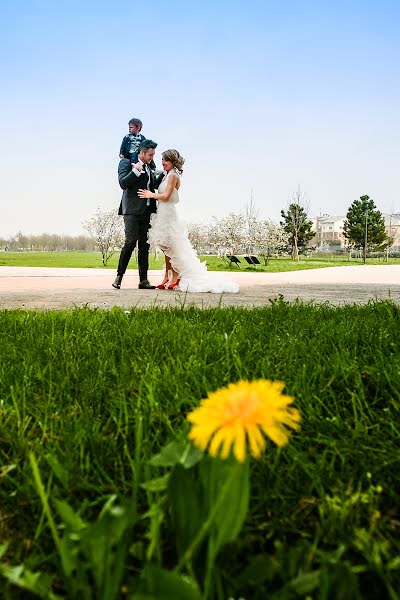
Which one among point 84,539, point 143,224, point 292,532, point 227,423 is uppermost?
point 143,224

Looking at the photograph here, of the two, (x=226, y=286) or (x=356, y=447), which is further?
(x=226, y=286)

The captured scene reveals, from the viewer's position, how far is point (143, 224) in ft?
29.5

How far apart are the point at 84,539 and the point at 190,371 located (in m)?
1.17

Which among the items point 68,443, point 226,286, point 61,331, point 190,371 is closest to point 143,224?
point 226,286

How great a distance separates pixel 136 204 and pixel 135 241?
1.98ft

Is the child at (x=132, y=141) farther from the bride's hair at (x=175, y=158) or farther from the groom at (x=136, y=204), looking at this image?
the bride's hair at (x=175, y=158)

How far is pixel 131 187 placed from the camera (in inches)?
340

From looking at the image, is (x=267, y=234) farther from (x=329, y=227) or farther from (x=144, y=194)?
(x=329, y=227)

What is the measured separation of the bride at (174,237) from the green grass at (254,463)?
6.07 metres

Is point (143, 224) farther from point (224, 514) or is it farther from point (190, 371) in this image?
point (224, 514)

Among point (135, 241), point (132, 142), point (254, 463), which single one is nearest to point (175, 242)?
point (135, 241)

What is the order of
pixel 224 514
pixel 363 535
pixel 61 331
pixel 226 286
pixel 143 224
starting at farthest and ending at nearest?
pixel 143 224, pixel 226 286, pixel 61 331, pixel 363 535, pixel 224 514

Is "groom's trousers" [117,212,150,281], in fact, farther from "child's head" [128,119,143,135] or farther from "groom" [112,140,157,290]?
"child's head" [128,119,143,135]

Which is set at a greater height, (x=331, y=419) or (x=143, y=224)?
(x=143, y=224)
